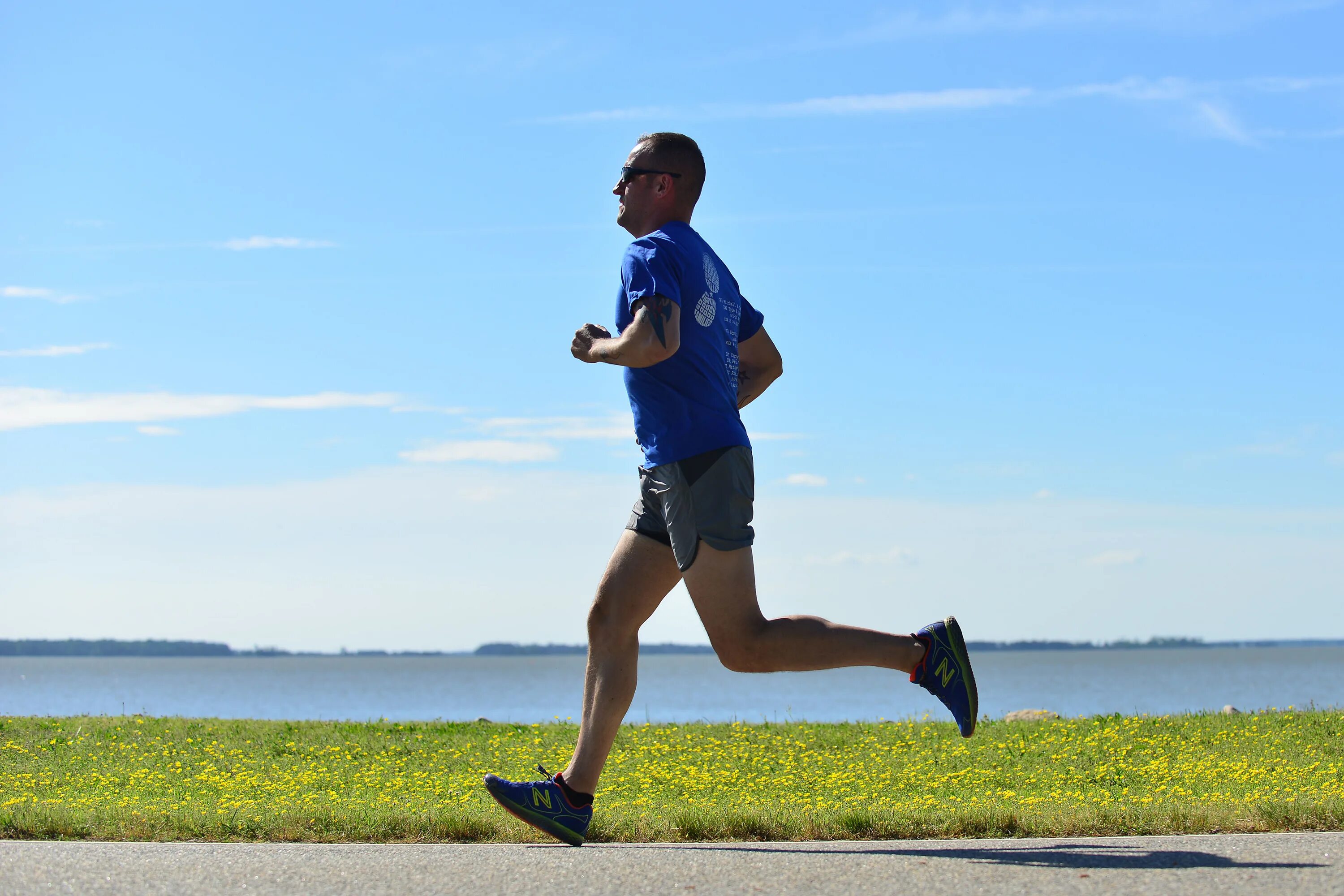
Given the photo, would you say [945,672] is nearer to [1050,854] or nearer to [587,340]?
[1050,854]

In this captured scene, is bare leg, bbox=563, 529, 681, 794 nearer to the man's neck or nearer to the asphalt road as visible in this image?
the asphalt road

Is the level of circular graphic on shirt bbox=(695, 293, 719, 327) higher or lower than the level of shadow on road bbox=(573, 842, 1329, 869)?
higher

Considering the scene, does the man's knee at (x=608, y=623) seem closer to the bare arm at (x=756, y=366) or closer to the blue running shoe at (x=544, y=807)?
the blue running shoe at (x=544, y=807)

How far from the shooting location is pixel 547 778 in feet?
15.5

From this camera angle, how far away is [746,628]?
14.5ft

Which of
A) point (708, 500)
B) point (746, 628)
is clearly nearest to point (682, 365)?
point (708, 500)

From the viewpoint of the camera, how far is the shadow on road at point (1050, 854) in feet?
12.5

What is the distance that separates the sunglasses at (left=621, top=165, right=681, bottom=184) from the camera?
190 inches

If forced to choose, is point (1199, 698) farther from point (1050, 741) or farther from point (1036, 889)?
point (1036, 889)

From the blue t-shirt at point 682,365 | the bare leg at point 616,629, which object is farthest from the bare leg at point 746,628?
the blue t-shirt at point 682,365

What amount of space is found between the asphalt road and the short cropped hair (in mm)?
2301

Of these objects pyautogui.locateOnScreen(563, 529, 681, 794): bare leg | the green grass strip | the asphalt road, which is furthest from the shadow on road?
the green grass strip

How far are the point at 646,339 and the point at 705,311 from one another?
0.42m

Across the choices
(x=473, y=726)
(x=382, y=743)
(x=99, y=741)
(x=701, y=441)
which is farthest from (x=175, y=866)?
(x=473, y=726)
